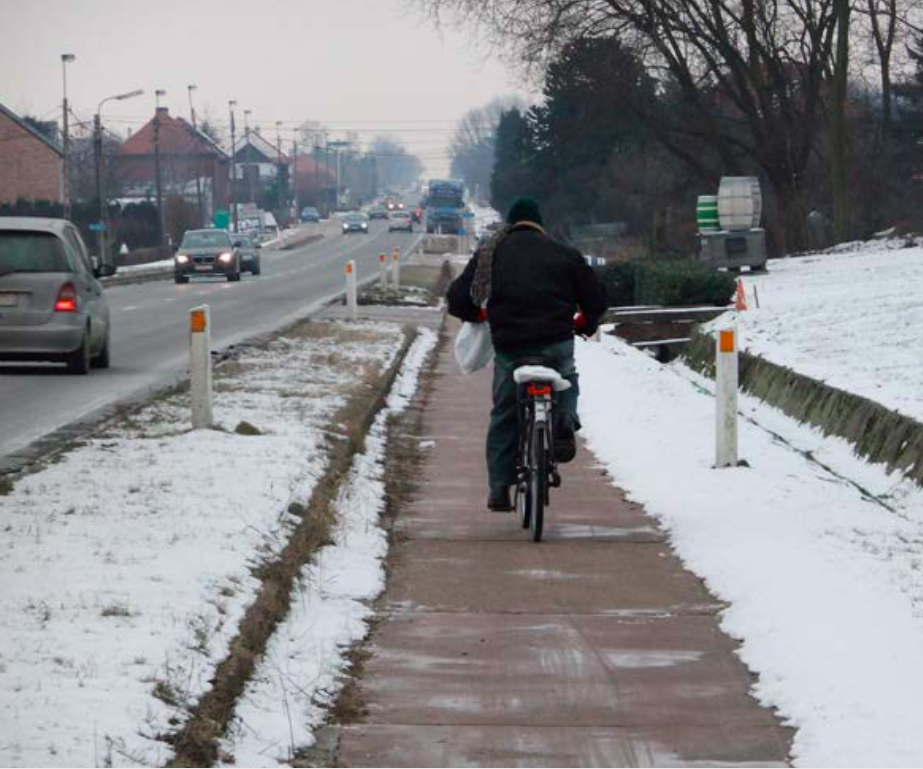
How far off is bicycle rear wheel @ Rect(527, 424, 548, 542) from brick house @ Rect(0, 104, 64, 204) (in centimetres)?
8108

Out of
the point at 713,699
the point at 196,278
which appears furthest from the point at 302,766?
the point at 196,278

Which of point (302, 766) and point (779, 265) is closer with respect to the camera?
point (302, 766)

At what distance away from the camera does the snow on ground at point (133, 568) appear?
20.1ft

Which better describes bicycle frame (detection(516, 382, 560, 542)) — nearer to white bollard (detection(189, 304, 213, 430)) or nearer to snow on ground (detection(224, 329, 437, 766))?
snow on ground (detection(224, 329, 437, 766))

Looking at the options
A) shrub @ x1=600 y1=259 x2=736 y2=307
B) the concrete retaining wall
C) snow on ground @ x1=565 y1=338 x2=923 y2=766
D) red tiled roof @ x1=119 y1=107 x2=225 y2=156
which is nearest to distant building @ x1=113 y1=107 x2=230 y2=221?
red tiled roof @ x1=119 y1=107 x2=225 y2=156

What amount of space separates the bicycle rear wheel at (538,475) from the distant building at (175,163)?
133 m

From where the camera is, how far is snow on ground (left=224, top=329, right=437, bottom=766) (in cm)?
658

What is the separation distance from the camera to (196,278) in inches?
2472

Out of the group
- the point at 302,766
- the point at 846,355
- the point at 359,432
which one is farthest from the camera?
the point at 846,355

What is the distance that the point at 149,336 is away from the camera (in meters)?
30.7

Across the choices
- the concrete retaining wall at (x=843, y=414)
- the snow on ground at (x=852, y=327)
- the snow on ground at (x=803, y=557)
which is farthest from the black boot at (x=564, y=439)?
the snow on ground at (x=852, y=327)

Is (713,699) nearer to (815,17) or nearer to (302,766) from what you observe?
(302,766)

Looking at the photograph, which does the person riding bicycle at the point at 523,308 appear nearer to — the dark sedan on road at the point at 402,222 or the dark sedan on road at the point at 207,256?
the dark sedan on road at the point at 207,256

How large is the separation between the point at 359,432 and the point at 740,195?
3126 centimetres
